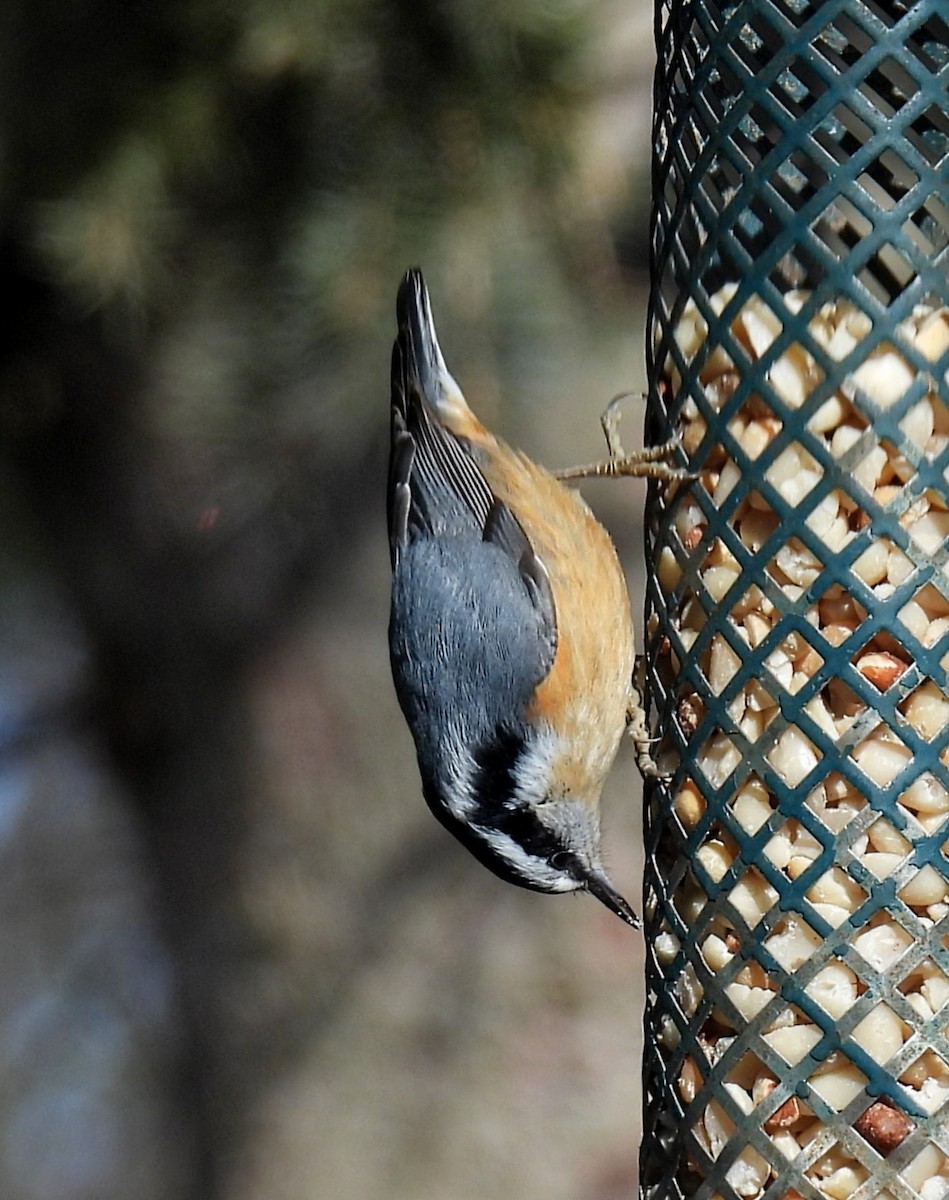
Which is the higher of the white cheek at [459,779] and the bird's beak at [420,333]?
the bird's beak at [420,333]

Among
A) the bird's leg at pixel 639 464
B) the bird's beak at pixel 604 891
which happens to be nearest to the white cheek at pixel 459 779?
the bird's beak at pixel 604 891

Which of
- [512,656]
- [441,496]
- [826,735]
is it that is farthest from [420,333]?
[826,735]

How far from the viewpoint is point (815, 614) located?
1.35 m

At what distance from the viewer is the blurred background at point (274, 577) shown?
7.26 ft

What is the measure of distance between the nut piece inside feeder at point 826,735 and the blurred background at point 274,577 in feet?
3.20

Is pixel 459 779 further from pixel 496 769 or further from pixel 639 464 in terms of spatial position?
pixel 639 464

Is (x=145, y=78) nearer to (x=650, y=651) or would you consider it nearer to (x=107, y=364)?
(x=107, y=364)

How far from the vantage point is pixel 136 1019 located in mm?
3607

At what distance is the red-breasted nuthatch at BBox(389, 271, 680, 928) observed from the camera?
1.94 metres

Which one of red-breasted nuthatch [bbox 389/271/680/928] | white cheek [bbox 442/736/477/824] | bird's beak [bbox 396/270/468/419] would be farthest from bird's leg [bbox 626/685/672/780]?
bird's beak [bbox 396/270/468/419]

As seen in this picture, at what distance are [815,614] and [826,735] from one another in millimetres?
131

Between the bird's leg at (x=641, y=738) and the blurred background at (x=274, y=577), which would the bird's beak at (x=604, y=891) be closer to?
the bird's leg at (x=641, y=738)

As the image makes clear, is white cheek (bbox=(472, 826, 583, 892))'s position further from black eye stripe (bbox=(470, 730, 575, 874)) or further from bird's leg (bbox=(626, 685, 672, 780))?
bird's leg (bbox=(626, 685, 672, 780))

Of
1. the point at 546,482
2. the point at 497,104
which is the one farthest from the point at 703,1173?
the point at 497,104
